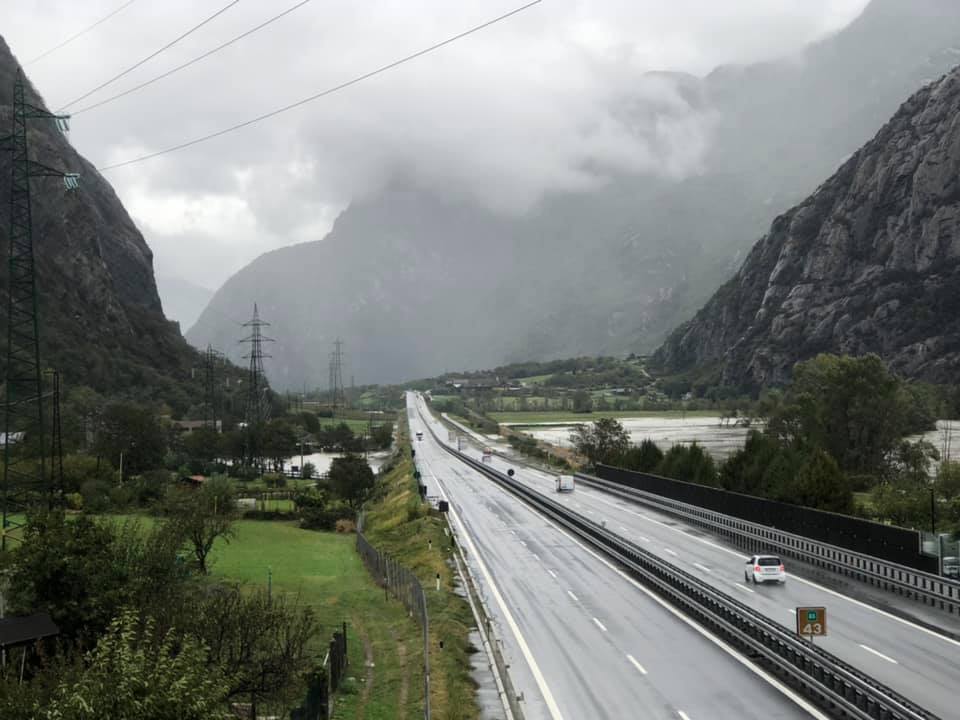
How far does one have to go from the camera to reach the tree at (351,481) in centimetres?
10488

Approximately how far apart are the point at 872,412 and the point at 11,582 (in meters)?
101

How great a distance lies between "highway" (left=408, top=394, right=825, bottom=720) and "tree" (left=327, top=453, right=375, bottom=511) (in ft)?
143

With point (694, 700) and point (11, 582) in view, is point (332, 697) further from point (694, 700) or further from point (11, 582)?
point (11, 582)

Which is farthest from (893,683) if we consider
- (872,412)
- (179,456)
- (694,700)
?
(179,456)

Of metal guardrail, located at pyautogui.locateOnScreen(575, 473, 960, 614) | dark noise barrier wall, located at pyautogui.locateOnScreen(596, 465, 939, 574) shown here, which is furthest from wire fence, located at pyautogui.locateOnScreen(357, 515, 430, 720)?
dark noise barrier wall, located at pyautogui.locateOnScreen(596, 465, 939, 574)

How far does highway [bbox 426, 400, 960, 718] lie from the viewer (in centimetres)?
2933

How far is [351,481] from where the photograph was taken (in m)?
105

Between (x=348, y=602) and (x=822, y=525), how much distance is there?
28729 millimetres

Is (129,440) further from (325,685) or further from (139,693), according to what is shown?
(139,693)

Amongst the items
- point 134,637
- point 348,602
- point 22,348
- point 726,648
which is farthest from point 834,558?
point 22,348

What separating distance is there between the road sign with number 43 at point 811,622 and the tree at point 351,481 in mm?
76752

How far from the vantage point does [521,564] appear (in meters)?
56.7

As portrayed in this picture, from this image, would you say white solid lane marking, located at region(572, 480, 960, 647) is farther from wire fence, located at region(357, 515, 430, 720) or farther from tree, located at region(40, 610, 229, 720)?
tree, located at region(40, 610, 229, 720)

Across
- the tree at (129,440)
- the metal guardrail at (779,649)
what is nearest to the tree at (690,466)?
the metal guardrail at (779,649)
